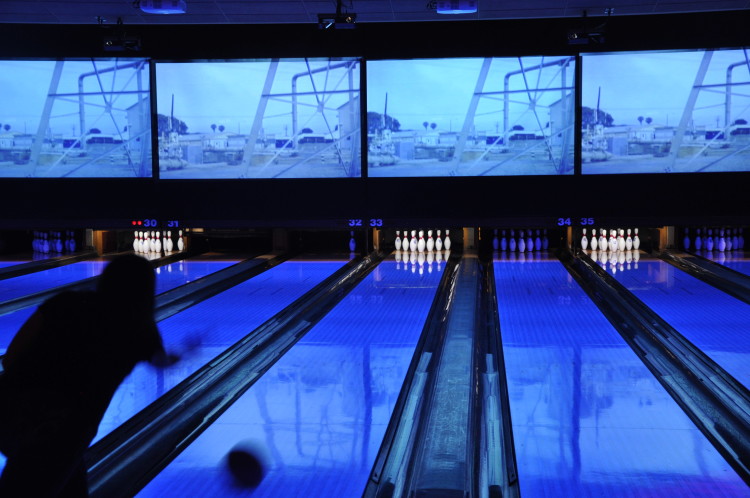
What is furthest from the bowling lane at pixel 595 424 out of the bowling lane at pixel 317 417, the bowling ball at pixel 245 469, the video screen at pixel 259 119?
the video screen at pixel 259 119

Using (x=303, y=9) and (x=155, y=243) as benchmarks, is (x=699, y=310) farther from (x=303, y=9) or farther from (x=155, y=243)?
(x=155, y=243)

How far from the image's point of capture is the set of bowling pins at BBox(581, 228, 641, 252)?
8.38 m

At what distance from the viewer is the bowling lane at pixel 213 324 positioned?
11.0 feet

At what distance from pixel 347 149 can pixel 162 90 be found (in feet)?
5.85

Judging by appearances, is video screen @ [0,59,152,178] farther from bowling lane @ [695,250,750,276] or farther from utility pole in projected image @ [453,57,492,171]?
bowling lane @ [695,250,750,276]

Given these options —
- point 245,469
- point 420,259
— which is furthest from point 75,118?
point 245,469

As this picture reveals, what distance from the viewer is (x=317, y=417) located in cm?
320

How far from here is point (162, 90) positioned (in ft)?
25.2

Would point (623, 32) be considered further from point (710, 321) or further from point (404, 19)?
point (710, 321)

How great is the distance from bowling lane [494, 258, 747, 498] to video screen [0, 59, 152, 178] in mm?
4312

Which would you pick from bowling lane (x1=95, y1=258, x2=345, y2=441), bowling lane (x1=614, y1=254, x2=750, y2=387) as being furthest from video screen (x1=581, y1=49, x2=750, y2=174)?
bowling lane (x1=95, y1=258, x2=345, y2=441)

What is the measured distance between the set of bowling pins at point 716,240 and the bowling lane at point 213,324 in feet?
11.6

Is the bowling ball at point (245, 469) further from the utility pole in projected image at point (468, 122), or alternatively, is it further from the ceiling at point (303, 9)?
the utility pole in projected image at point (468, 122)

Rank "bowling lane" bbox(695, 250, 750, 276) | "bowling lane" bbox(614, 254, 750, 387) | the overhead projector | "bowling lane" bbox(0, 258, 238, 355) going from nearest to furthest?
"bowling lane" bbox(614, 254, 750, 387) < "bowling lane" bbox(0, 258, 238, 355) < the overhead projector < "bowling lane" bbox(695, 250, 750, 276)
